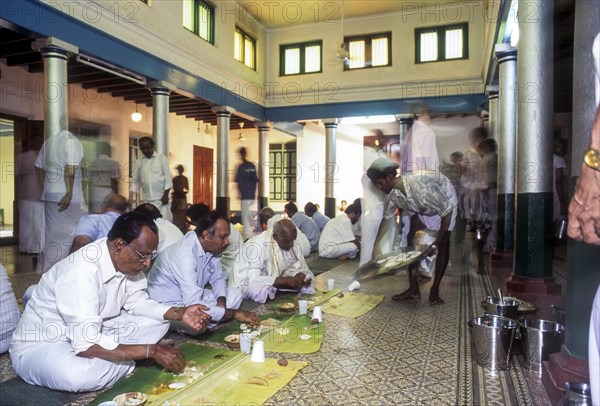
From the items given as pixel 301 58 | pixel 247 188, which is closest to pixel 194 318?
pixel 247 188

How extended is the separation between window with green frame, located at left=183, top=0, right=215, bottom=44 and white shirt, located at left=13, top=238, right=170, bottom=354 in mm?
7705

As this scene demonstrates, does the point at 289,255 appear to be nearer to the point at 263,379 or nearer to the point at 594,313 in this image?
the point at 263,379

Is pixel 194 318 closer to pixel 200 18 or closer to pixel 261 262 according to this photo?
pixel 261 262

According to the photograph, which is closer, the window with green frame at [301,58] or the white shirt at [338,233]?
the white shirt at [338,233]

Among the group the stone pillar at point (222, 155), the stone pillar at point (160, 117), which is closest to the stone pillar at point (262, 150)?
the stone pillar at point (222, 155)

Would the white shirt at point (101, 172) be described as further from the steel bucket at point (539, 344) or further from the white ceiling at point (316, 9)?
the steel bucket at point (539, 344)

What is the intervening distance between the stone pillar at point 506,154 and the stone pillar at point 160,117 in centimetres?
538

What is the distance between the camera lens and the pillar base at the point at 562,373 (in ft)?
7.39

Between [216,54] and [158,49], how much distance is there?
2.22m

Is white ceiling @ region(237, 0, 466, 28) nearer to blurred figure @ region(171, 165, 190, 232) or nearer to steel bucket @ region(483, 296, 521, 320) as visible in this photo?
blurred figure @ region(171, 165, 190, 232)

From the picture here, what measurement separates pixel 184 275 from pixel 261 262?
1.23m

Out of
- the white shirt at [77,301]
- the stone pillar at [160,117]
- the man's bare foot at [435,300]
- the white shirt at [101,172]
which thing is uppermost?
the stone pillar at [160,117]

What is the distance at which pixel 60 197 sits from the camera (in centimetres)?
546

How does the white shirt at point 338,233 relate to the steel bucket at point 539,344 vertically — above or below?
above
